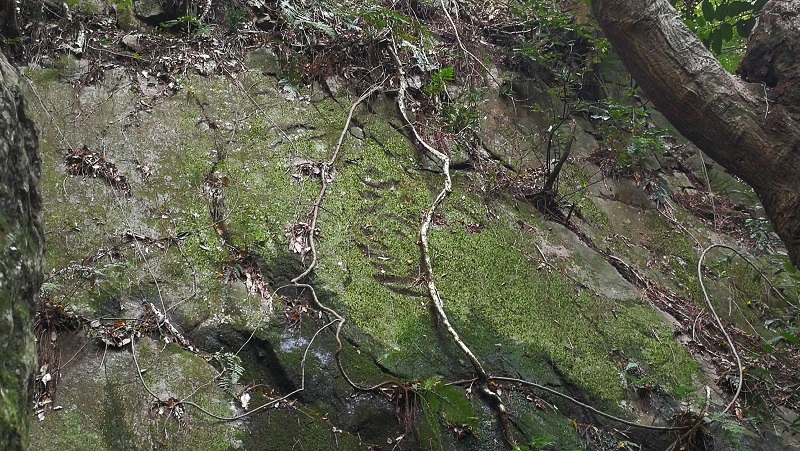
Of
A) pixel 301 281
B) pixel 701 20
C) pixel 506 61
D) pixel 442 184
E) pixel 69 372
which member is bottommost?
pixel 69 372

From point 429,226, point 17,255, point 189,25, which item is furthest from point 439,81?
point 17,255

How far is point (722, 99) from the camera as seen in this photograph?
477cm

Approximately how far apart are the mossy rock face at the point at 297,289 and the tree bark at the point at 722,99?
1194 mm

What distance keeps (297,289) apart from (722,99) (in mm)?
3907

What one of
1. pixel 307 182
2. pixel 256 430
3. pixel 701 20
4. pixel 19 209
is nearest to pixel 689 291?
pixel 701 20

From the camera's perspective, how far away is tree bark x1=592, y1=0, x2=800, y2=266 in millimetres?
4426

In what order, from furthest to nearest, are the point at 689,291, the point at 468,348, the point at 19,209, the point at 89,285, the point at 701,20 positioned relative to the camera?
1. the point at 701,20
2. the point at 689,291
3. the point at 468,348
4. the point at 89,285
5. the point at 19,209

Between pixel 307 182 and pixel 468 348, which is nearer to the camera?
pixel 468 348

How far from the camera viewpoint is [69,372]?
2742 millimetres

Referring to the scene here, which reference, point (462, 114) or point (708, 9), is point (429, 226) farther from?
point (708, 9)

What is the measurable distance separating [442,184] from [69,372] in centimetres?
307

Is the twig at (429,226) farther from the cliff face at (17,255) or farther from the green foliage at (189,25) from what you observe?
the cliff face at (17,255)

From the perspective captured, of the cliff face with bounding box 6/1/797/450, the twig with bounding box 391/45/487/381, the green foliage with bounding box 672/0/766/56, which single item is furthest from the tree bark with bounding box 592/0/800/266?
the twig with bounding box 391/45/487/381

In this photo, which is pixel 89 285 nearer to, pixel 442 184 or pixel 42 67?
pixel 42 67
